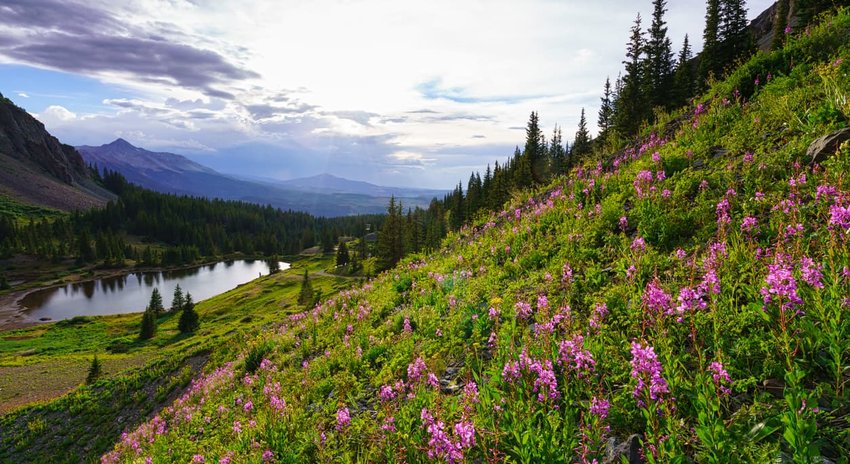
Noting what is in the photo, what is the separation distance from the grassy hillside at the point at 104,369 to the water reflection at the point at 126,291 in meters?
23.1

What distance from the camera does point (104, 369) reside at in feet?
169

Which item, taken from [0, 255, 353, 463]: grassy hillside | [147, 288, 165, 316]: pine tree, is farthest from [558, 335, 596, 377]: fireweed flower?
[147, 288, 165, 316]: pine tree

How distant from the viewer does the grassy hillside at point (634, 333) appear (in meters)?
3.60

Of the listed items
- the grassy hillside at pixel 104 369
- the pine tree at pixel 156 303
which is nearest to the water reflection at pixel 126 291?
the grassy hillside at pixel 104 369

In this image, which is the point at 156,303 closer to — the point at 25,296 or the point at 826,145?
the point at 25,296

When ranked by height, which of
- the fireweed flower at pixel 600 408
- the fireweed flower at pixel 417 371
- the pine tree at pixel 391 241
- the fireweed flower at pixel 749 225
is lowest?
the pine tree at pixel 391 241

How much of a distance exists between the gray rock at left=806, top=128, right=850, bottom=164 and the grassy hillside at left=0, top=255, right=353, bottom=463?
24259mm

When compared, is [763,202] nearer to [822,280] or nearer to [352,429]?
[822,280]

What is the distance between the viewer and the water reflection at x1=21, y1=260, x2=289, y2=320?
4705 inches

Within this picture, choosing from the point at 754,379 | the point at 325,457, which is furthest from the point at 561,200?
the point at 325,457

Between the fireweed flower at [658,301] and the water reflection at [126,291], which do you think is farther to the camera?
the water reflection at [126,291]

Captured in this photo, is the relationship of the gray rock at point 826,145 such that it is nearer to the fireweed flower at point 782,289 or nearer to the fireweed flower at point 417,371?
the fireweed flower at point 782,289

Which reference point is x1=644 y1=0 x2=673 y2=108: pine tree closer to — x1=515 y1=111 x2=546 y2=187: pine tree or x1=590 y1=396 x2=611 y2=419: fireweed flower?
x1=515 y1=111 x2=546 y2=187: pine tree

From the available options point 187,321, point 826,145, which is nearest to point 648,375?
point 826,145
